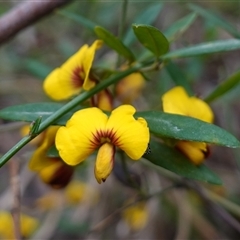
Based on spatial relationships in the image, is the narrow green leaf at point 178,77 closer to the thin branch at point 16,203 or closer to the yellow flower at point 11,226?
the thin branch at point 16,203

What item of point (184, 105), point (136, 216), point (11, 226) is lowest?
point (136, 216)

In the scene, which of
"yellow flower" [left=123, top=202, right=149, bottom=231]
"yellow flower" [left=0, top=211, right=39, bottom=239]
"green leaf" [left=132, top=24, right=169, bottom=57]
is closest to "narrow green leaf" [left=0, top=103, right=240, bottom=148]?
"green leaf" [left=132, top=24, right=169, bottom=57]

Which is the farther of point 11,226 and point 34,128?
point 11,226

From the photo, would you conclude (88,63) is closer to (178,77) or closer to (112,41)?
(112,41)

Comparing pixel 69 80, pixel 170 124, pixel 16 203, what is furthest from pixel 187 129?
pixel 16 203

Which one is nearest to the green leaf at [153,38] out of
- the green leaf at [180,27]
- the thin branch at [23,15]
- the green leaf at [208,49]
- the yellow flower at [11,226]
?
the green leaf at [208,49]

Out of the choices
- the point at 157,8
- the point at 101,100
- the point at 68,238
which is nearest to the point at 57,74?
the point at 101,100

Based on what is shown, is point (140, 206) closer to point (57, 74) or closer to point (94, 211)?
point (94, 211)

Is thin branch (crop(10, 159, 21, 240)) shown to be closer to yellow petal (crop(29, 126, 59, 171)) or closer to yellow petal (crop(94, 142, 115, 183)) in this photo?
yellow petal (crop(29, 126, 59, 171))
